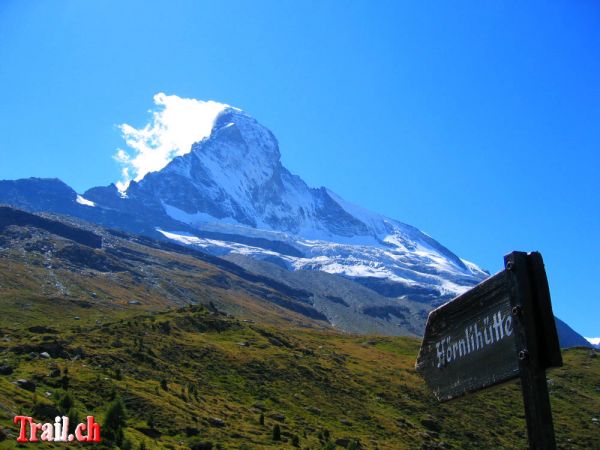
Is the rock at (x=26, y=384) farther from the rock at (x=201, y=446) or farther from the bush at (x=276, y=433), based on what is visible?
the bush at (x=276, y=433)

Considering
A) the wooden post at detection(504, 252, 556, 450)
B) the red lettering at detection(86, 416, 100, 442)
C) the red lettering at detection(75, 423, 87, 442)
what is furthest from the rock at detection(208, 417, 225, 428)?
the wooden post at detection(504, 252, 556, 450)

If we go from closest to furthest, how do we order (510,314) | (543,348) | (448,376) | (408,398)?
(543,348) → (510,314) → (448,376) → (408,398)

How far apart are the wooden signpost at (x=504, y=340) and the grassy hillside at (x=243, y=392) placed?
133ft

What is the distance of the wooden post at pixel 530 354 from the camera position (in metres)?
4.61

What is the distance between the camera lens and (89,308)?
175625 millimetres

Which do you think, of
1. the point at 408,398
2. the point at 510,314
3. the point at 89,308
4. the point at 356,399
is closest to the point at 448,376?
the point at 510,314

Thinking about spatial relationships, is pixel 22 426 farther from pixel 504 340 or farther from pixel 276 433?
pixel 504 340

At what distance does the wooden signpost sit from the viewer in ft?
15.4

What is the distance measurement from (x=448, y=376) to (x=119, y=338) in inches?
3997

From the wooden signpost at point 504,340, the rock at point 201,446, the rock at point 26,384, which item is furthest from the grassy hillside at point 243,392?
the wooden signpost at point 504,340

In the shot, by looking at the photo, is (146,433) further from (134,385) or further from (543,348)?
(543,348)

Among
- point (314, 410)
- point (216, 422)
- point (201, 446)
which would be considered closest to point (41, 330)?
point (216, 422)

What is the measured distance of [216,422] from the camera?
69.1 meters

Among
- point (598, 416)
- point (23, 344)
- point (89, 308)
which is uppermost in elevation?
point (89, 308)
